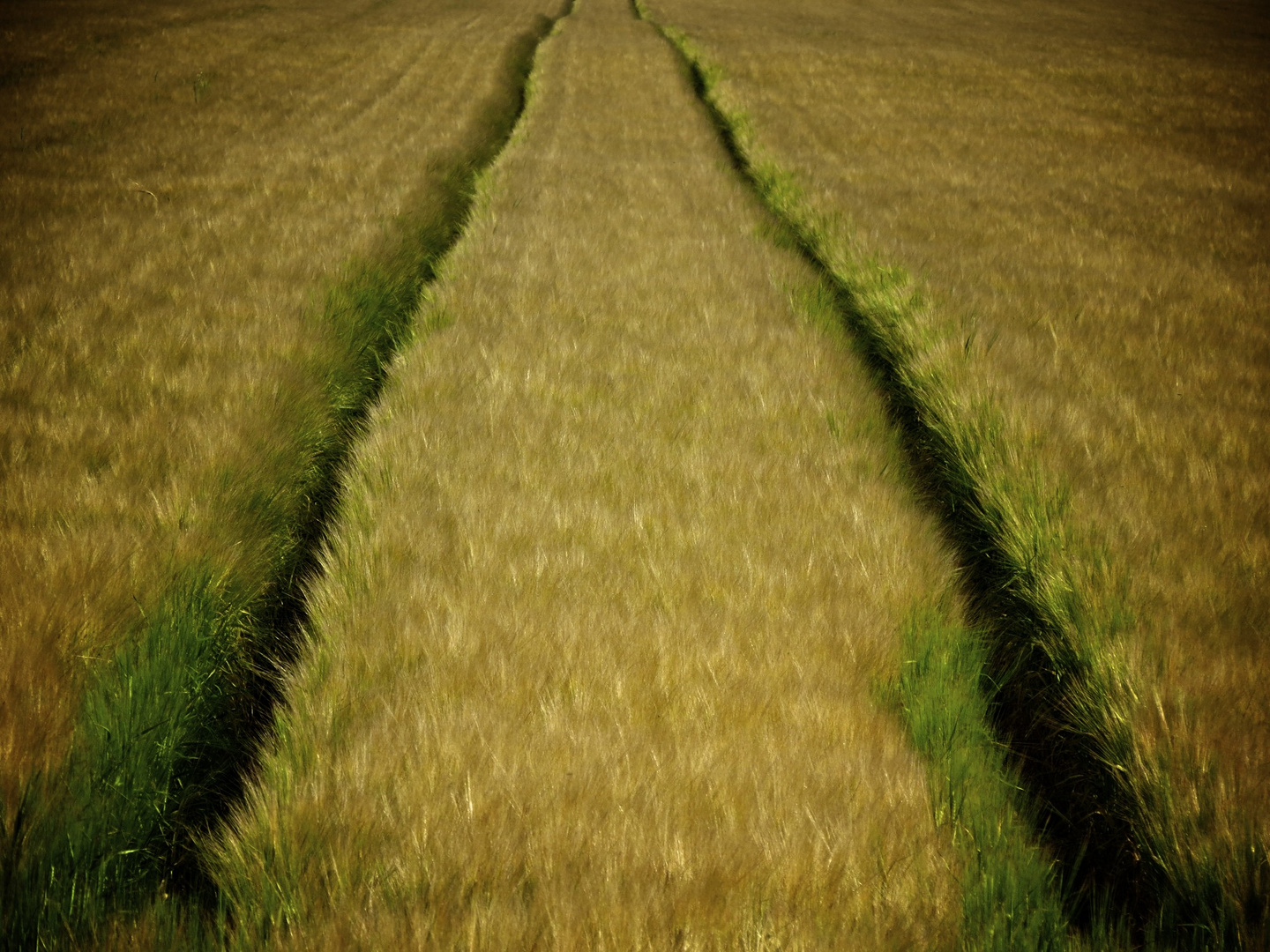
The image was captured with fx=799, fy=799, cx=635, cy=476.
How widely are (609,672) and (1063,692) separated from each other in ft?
3.54

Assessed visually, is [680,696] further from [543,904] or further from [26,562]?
[26,562]

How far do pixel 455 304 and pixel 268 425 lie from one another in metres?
1.66

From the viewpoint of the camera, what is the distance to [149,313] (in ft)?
11.7

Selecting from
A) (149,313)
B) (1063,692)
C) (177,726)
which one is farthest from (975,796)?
(149,313)

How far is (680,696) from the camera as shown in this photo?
157 centimetres

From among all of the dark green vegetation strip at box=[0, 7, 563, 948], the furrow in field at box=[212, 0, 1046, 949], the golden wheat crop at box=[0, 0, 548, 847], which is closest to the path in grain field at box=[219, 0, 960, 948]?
the furrow in field at box=[212, 0, 1046, 949]

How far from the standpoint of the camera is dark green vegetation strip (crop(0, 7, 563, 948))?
1161mm

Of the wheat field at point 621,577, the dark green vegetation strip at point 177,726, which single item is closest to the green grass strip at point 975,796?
the wheat field at point 621,577

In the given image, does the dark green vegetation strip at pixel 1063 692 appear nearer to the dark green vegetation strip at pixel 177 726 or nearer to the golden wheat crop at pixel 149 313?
the dark green vegetation strip at pixel 177 726

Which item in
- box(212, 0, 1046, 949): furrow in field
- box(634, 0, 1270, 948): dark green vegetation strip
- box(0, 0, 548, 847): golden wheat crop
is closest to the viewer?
box(212, 0, 1046, 949): furrow in field

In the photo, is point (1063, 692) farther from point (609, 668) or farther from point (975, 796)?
point (609, 668)

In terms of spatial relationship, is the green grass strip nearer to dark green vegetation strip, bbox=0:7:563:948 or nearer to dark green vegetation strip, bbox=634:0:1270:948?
dark green vegetation strip, bbox=634:0:1270:948

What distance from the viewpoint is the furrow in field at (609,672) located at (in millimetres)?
1126

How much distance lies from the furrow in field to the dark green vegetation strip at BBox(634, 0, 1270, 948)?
226 mm
